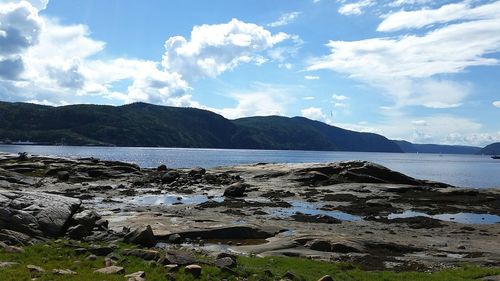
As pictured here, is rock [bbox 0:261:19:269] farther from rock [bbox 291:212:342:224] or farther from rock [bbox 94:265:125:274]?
rock [bbox 291:212:342:224]

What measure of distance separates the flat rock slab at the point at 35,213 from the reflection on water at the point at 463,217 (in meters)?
37.9

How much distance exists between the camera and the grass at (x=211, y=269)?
19.1 m

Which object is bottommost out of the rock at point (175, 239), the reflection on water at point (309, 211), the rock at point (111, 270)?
the reflection on water at point (309, 211)

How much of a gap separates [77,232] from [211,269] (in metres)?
13.0

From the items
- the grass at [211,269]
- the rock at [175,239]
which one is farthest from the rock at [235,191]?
the grass at [211,269]

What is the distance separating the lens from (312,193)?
7331cm

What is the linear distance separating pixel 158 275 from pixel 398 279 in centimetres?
1245

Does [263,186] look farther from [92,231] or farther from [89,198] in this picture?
[92,231]

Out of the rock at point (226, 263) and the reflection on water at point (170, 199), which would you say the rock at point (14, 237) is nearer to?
the rock at point (226, 263)

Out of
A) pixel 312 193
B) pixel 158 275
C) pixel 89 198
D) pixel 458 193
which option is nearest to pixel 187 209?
pixel 89 198

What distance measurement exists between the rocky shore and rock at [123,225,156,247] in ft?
0.23

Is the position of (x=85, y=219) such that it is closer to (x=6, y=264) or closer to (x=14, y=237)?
(x=14, y=237)

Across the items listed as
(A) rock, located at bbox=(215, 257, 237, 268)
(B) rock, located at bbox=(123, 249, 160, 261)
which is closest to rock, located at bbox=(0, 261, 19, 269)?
(B) rock, located at bbox=(123, 249, 160, 261)

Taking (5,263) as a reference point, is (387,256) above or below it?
below
